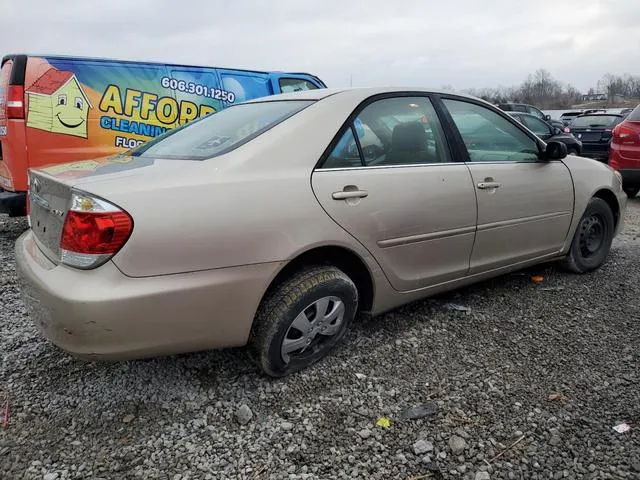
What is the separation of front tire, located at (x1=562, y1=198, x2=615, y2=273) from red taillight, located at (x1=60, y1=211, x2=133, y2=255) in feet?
11.3

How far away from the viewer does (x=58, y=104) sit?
199 inches

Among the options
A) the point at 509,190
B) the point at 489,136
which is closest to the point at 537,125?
the point at 489,136

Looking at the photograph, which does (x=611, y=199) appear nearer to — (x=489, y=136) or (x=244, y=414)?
(x=489, y=136)

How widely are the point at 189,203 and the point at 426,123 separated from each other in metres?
1.67

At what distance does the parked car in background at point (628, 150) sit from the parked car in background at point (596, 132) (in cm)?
493

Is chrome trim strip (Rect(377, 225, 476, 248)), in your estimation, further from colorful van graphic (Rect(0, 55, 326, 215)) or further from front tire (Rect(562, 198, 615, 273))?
colorful van graphic (Rect(0, 55, 326, 215))

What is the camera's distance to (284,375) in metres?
Result: 2.65

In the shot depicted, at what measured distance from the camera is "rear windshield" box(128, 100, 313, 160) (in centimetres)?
259

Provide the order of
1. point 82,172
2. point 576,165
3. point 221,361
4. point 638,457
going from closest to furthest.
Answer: point 638,457 → point 82,172 → point 221,361 → point 576,165

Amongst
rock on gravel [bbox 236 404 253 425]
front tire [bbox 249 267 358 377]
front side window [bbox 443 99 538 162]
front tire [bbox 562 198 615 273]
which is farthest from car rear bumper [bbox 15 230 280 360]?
front tire [bbox 562 198 615 273]

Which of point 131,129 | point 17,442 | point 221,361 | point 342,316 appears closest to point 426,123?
point 342,316

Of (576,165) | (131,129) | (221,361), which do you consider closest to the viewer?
(221,361)

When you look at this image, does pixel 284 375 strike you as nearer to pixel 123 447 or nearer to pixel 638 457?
pixel 123 447

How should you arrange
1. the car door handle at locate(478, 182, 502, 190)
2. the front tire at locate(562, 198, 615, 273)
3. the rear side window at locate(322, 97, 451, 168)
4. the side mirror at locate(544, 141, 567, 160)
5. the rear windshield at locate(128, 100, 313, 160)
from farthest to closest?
the front tire at locate(562, 198, 615, 273), the side mirror at locate(544, 141, 567, 160), the car door handle at locate(478, 182, 502, 190), the rear side window at locate(322, 97, 451, 168), the rear windshield at locate(128, 100, 313, 160)
